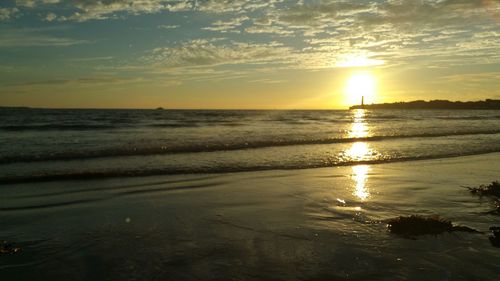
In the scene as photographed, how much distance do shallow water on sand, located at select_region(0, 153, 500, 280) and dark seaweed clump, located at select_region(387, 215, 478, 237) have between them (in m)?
0.19

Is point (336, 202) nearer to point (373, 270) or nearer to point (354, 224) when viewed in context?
point (354, 224)

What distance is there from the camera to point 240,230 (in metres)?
6.86

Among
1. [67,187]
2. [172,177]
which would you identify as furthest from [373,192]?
[67,187]

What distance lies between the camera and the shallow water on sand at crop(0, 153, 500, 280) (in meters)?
5.09

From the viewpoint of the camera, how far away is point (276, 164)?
15.9m

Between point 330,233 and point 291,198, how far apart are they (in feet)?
9.74

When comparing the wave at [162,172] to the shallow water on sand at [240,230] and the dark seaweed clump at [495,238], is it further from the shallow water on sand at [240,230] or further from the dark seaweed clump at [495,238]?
the dark seaweed clump at [495,238]

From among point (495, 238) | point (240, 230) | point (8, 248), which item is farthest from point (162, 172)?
point (495, 238)

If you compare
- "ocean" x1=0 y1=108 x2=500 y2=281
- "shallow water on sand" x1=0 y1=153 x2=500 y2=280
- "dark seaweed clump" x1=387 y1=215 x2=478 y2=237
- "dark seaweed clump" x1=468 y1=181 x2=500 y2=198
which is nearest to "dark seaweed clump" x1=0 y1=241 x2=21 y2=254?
"ocean" x1=0 y1=108 x2=500 y2=281

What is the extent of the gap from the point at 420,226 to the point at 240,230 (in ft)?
9.98

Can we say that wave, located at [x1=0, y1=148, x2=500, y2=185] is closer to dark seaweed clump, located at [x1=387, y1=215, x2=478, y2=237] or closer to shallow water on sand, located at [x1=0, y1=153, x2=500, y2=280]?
shallow water on sand, located at [x1=0, y1=153, x2=500, y2=280]

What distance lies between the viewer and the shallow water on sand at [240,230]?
509cm

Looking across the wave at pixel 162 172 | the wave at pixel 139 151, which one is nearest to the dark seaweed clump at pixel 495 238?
the wave at pixel 162 172

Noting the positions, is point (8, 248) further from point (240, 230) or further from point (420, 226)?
point (420, 226)
